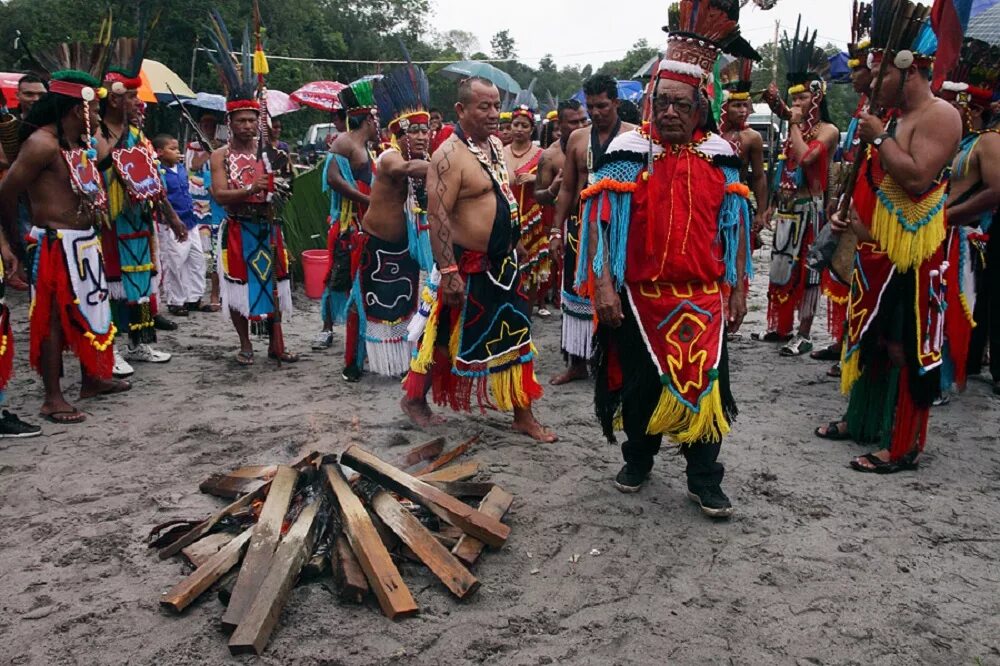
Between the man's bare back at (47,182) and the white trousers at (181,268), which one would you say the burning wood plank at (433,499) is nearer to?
the man's bare back at (47,182)

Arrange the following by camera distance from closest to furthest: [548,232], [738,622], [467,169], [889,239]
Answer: [738,622] → [889,239] → [467,169] → [548,232]

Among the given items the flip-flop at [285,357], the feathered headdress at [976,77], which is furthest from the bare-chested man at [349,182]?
the feathered headdress at [976,77]

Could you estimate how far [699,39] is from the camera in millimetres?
3375

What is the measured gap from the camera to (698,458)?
371cm

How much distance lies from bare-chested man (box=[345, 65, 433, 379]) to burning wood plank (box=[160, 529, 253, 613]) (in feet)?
8.75

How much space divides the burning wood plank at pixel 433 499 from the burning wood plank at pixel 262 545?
30cm

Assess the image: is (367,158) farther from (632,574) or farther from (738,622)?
(738,622)

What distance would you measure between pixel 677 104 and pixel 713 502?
1.88 metres

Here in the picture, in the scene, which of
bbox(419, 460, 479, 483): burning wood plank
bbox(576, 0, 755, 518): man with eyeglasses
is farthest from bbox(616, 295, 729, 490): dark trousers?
bbox(419, 460, 479, 483): burning wood plank

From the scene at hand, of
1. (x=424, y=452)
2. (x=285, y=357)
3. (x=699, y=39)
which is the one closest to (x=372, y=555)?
(x=424, y=452)

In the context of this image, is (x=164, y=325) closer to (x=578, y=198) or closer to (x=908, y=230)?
(x=578, y=198)

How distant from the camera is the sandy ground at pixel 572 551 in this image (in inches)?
108

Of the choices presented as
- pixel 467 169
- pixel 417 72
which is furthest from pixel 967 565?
pixel 417 72

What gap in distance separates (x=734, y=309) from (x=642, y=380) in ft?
1.86
